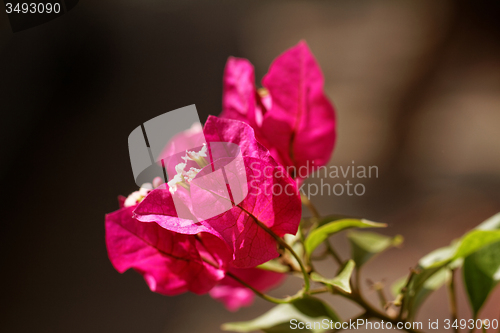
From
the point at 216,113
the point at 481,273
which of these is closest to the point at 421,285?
the point at 481,273

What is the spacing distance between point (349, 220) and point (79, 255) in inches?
83.9

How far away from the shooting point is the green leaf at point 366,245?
0.51m

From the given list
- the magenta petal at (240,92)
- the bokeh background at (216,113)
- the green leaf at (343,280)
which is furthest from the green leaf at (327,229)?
the bokeh background at (216,113)

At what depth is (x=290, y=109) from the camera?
45 centimetres

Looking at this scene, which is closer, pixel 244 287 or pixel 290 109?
pixel 290 109

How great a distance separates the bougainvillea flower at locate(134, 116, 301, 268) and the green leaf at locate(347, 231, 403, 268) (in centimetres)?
23

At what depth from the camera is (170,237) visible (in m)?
0.36

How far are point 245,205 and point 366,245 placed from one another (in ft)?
0.93

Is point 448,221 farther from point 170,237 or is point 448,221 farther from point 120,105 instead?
point 170,237

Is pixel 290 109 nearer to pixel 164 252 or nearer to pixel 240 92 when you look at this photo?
pixel 240 92

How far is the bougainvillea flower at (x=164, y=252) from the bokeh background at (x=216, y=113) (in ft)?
3.87

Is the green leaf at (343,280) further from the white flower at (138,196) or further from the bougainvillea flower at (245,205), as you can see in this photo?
the white flower at (138,196)

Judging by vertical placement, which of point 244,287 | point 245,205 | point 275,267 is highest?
point 245,205

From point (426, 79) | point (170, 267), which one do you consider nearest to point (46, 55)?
point (170, 267)
